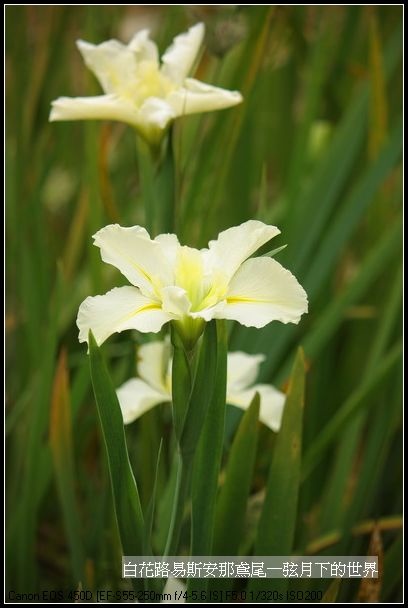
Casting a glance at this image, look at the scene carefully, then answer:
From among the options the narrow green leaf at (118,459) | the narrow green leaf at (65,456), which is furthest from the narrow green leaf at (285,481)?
the narrow green leaf at (65,456)

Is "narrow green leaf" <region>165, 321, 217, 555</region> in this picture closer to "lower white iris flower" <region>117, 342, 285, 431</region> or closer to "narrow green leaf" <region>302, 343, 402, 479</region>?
"lower white iris flower" <region>117, 342, 285, 431</region>

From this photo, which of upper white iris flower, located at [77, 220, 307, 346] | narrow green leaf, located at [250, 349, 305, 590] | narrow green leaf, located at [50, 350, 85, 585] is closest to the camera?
upper white iris flower, located at [77, 220, 307, 346]

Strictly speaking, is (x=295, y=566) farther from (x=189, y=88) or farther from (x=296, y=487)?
(x=189, y=88)

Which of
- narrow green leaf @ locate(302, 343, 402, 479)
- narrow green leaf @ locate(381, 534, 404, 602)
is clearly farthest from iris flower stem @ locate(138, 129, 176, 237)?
narrow green leaf @ locate(381, 534, 404, 602)

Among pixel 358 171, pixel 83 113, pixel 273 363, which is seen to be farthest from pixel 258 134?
pixel 83 113

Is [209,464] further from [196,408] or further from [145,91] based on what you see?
[145,91]

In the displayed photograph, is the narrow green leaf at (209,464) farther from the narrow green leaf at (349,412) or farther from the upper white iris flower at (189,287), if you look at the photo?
the narrow green leaf at (349,412)
